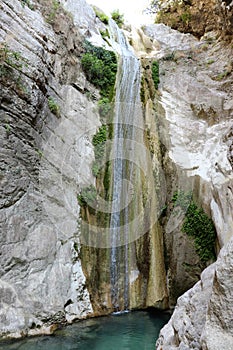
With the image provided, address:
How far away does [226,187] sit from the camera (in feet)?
22.6

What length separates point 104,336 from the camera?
7.19m

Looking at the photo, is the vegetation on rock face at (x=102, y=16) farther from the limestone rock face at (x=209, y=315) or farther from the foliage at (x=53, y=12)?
the limestone rock face at (x=209, y=315)

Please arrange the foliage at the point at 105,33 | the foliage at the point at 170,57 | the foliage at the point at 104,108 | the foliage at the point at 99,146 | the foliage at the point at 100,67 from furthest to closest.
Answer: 1. the foliage at the point at 105,33
2. the foliage at the point at 170,57
3. the foliage at the point at 100,67
4. the foliage at the point at 104,108
5. the foliage at the point at 99,146

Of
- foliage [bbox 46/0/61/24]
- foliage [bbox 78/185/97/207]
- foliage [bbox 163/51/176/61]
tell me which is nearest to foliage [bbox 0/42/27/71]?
foliage [bbox 46/0/61/24]

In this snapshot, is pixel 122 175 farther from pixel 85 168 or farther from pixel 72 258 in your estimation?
pixel 72 258

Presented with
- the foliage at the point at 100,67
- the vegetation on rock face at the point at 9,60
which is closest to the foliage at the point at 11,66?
the vegetation on rock face at the point at 9,60

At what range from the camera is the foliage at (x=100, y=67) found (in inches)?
503

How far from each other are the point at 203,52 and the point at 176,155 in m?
7.26

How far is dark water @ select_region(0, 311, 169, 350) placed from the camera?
21.6 feet

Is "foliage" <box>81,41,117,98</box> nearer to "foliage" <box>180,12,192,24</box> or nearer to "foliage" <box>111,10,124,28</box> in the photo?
"foliage" <box>111,10,124,28</box>

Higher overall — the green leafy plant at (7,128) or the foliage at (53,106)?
the foliage at (53,106)

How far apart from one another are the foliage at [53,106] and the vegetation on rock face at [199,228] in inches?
204

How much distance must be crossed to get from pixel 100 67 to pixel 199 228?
301 inches

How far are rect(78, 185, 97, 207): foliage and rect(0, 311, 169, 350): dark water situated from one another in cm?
333
